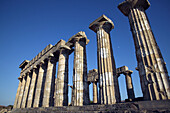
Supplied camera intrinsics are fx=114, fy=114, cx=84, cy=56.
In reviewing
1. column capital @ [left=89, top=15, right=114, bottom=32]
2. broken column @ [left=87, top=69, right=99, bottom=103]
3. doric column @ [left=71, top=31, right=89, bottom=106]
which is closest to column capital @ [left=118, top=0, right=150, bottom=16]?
column capital @ [left=89, top=15, right=114, bottom=32]

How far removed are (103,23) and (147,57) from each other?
637cm

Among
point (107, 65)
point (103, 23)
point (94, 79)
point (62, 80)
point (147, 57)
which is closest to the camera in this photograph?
point (147, 57)

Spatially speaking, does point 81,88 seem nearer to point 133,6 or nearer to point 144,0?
point 133,6

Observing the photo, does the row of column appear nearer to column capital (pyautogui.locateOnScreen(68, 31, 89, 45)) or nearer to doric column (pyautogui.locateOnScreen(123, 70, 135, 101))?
column capital (pyautogui.locateOnScreen(68, 31, 89, 45))

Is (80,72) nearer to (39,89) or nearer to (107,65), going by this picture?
(107,65)

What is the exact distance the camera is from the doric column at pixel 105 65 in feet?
29.4

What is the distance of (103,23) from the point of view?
1239 centimetres

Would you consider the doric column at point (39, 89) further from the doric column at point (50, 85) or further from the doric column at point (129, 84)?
the doric column at point (129, 84)

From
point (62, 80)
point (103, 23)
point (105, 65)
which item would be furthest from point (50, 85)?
point (103, 23)

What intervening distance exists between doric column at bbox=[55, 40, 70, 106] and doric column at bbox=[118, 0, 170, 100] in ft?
30.9

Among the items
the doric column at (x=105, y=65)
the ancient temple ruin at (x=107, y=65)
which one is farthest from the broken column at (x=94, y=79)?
the doric column at (x=105, y=65)

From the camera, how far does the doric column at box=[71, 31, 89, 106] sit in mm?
11508

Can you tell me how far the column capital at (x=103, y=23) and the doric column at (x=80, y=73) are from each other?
2.50 meters

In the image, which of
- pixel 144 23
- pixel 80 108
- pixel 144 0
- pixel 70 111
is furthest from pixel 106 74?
pixel 144 0
